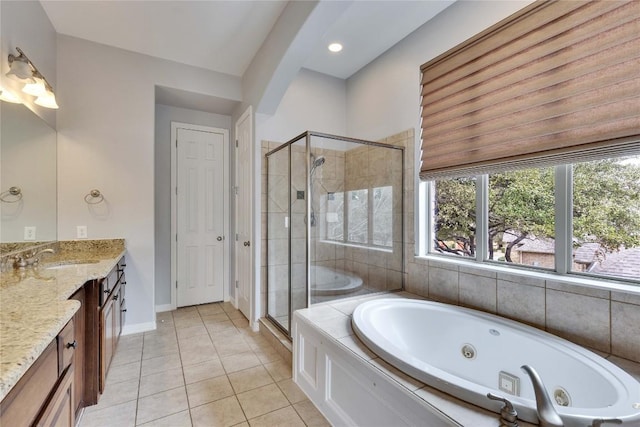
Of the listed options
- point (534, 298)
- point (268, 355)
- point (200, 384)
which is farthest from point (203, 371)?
point (534, 298)

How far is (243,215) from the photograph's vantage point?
323 cm

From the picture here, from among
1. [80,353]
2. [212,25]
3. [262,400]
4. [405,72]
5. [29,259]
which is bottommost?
[262,400]

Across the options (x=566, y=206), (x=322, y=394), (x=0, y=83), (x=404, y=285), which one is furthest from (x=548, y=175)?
(x=0, y=83)

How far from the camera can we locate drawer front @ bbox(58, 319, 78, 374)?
107 cm

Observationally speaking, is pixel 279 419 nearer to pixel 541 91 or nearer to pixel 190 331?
pixel 190 331

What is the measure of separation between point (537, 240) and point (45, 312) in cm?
257

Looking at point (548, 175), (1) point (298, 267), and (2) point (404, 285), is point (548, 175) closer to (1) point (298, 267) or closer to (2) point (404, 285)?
(2) point (404, 285)

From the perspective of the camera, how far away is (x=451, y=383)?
1.11 meters

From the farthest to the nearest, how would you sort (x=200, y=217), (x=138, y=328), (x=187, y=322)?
(x=200, y=217) < (x=187, y=322) < (x=138, y=328)

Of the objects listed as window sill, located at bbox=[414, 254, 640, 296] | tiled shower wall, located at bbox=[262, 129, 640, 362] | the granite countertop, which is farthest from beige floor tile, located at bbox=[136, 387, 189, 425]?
window sill, located at bbox=[414, 254, 640, 296]

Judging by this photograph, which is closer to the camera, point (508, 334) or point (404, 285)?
point (508, 334)

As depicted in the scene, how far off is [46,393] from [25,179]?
175 cm

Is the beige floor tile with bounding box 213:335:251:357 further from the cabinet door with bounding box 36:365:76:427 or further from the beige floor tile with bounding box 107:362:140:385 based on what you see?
the cabinet door with bounding box 36:365:76:427

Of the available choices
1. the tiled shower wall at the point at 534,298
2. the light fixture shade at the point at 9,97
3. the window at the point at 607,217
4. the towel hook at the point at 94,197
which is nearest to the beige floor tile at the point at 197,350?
the towel hook at the point at 94,197
